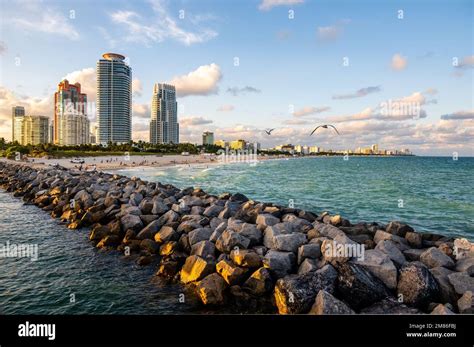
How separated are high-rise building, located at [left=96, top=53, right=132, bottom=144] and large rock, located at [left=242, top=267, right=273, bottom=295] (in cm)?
13513

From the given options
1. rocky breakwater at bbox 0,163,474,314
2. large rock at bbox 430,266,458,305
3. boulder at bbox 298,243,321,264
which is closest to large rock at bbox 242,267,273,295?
rocky breakwater at bbox 0,163,474,314

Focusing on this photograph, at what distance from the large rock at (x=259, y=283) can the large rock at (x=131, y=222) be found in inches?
254

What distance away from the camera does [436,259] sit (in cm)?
803

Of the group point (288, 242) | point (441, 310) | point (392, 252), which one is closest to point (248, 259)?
point (288, 242)

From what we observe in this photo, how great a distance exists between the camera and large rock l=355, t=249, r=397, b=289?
7.00 metres

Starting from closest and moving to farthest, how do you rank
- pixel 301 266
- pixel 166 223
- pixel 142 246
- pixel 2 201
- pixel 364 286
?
1. pixel 364 286
2. pixel 301 266
3. pixel 142 246
4. pixel 166 223
5. pixel 2 201

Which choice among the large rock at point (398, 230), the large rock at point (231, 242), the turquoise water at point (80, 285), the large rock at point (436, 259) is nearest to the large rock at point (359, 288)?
the large rock at point (436, 259)

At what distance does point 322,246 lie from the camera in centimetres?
846

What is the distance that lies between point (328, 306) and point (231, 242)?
3.92m
